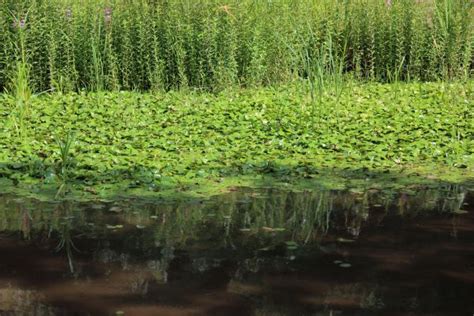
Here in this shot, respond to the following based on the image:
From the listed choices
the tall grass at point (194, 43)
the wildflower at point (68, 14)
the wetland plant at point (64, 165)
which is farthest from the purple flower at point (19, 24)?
the wetland plant at point (64, 165)

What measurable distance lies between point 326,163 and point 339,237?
1635 mm

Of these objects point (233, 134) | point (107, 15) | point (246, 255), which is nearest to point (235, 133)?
point (233, 134)

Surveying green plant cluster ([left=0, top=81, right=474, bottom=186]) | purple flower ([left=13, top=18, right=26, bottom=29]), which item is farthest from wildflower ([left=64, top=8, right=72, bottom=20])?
green plant cluster ([left=0, top=81, right=474, bottom=186])

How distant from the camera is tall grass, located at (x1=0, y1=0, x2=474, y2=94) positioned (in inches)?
331

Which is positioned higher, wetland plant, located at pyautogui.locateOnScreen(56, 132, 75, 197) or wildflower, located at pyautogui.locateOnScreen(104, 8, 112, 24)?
wildflower, located at pyautogui.locateOnScreen(104, 8, 112, 24)

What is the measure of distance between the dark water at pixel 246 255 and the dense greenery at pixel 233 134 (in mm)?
608

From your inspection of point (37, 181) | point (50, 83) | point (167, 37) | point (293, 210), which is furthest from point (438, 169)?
point (50, 83)

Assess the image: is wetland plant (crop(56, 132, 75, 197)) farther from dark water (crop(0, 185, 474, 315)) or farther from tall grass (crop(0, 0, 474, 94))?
tall grass (crop(0, 0, 474, 94))

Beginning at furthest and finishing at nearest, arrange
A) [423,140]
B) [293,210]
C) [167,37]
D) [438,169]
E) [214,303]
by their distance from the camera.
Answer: [167,37], [423,140], [438,169], [293,210], [214,303]

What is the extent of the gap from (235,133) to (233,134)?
5cm

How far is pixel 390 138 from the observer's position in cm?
662

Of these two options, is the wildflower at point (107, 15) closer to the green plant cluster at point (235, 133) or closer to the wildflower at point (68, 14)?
the wildflower at point (68, 14)

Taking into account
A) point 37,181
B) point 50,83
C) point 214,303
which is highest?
point 50,83

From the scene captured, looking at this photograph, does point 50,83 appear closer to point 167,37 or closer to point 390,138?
point 167,37
